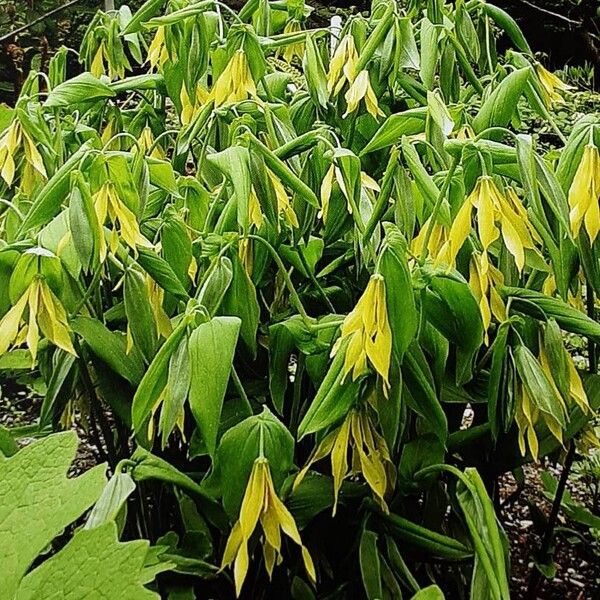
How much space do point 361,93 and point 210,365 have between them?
35 centimetres

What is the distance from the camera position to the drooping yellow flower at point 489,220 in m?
0.61

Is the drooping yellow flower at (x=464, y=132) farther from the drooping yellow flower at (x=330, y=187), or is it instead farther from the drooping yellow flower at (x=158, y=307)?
the drooping yellow flower at (x=158, y=307)

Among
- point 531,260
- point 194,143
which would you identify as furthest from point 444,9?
point 531,260

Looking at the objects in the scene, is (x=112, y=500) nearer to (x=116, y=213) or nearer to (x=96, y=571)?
(x=116, y=213)

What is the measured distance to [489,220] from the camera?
605mm

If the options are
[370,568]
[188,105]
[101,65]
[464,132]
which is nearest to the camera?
[370,568]

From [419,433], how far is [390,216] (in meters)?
0.20

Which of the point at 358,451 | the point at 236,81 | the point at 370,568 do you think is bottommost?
the point at 370,568

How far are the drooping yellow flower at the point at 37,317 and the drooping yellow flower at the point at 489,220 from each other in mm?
286

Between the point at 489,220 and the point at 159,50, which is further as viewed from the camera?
the point at 159,50

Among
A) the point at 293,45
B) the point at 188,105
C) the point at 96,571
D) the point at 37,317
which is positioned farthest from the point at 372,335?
the point at 293,45

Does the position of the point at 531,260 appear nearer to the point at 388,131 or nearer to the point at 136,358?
the point at 388,131

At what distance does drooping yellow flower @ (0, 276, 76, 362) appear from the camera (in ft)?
2.03

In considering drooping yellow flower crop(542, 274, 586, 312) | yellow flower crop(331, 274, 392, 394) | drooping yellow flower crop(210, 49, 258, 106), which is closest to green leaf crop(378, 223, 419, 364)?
yellow flower crop(331, 274, 392, 394)
